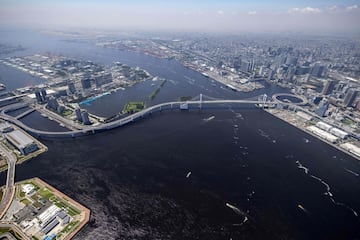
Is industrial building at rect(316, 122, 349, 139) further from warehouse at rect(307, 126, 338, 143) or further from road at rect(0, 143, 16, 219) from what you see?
road at rect(0, 143, 16, 219)

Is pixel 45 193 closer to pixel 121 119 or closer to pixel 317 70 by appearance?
pixel 121 119

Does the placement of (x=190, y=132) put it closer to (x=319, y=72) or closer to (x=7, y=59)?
(x=319, y=72)

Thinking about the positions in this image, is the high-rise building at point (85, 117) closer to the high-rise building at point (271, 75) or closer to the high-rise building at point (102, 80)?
the high-rise building at point (102, 80)

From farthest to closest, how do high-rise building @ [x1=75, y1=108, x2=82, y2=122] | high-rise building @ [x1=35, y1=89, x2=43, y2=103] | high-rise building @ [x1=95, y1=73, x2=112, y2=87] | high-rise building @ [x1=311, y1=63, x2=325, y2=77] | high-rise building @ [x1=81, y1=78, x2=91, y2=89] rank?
high-rise building @ [x1=311, y1=63, x2=325, y2=77], high-rise building @ [x1=95, y1=73, x2=112, y2=87], high-rise building @ [x1=81, y1=78, x2=91, y2=89], high-rise building @ [x1=35, y1=89, x2=43, y2=103], high-rise building @ [x1=75, y1=108, x2=82, y2=122]

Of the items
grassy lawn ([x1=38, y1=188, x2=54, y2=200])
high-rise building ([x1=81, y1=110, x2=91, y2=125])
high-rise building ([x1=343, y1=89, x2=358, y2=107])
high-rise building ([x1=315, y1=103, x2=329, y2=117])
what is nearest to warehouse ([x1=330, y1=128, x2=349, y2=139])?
high-rise building ([x1=315, y1=103, x2=329, y2=117])

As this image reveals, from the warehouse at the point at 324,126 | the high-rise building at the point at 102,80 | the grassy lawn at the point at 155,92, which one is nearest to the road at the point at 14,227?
the grassy lawn at the point at 155,92

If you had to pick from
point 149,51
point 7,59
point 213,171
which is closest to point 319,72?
point 213,171
